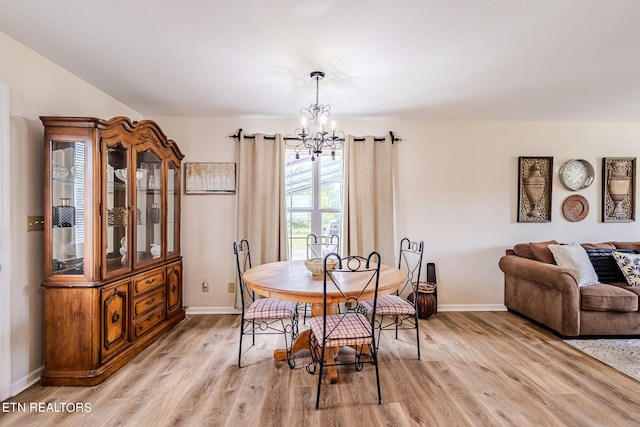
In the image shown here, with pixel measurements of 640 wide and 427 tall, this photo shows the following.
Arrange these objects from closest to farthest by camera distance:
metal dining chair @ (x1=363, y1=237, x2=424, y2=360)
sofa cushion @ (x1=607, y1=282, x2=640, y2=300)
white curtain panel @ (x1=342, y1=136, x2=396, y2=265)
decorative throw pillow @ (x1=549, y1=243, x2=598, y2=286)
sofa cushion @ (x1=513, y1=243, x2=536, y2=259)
Result: 1. metal dining chair @ (x1=363, y1=237, x2=424, y2=360)
2. sofa cushion @ (x1=607, y1=282, x2=640, y2=300)
3. decorative throw pillow @ (x1=549, y1=243, x2=598, y2=286)
4. sofa cushion @ (x1=513, y1=243, x2=536, y2=259)
5. white curtain panel @ (x1=342, y1=136, x2=396, y2=265)

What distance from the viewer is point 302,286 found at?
2141mm

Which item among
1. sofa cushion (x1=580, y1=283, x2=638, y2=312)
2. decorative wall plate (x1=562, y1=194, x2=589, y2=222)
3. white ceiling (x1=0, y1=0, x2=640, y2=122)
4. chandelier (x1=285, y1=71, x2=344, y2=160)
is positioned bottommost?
sofa cushion (x1=580, y1=283, x2=638, y2=312)

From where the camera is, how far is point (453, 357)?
260cm

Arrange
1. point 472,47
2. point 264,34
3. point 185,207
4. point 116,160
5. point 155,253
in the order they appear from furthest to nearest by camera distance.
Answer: point 185,207 → point 155,253 → point 116,160 → point 472,47 → point 264,34

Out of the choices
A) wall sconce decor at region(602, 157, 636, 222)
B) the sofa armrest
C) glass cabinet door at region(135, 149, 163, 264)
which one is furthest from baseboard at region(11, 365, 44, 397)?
wall sconce decor at region(602, 157, 636, 222)

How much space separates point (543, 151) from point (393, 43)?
9.92ft

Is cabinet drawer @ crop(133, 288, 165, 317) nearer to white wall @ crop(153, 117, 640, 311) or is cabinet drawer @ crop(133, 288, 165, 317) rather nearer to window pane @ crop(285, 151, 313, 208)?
window pane @ crop(285, 151, 313, 208)

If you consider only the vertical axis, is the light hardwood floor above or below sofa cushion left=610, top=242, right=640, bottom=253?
below

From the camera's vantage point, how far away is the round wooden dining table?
6.57 ft

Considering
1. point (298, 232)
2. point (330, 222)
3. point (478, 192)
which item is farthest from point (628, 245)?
point (298, 232)

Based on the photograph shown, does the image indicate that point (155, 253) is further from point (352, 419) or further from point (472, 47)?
point (472, 47)

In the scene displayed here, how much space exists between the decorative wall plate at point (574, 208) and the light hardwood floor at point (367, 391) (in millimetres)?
1787

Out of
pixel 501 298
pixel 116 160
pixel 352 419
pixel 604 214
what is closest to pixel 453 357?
pixel 352 419

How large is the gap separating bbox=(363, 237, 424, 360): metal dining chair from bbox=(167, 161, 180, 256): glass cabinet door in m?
2.20
